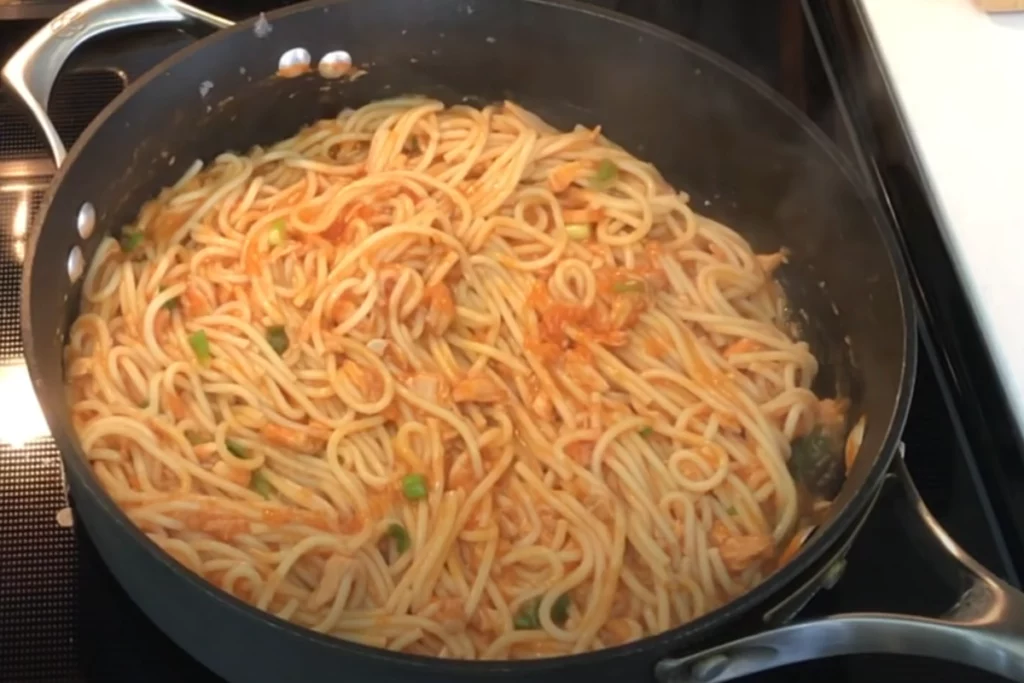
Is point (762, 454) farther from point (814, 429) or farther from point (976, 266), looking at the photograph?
point (976, 266)

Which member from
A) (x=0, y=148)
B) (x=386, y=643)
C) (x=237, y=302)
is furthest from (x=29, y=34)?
(x=386, y=643)

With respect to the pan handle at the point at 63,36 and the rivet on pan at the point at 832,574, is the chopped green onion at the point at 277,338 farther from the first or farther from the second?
the rivet on pan at the point at 832,574

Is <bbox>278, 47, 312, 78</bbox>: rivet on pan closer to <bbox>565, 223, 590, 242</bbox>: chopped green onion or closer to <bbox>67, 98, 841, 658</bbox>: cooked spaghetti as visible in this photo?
<bbox>67, 98, 841, 658</bbox>: cooked spaghetti

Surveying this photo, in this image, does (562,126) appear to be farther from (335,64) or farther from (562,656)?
(562,656)

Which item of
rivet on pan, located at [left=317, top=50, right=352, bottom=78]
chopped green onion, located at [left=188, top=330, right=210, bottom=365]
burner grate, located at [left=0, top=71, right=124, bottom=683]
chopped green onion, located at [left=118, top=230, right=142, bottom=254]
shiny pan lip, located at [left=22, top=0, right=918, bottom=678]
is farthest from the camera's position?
rivet on pan, located at [left=317, top=50, right=352, bottom=78]

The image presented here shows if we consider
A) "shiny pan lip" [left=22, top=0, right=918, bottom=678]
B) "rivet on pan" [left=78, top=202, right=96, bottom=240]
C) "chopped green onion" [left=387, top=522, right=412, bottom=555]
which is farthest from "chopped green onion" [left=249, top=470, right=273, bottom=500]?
"rivet on pan" [left=78, top=202, right=96, bottom=240]

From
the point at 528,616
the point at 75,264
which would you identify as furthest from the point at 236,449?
the point at 528,616

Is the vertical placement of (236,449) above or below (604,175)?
below

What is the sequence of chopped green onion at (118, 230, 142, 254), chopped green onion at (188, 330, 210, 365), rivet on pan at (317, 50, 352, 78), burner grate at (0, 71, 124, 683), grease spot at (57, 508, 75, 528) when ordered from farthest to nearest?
rivet on pan at (317, 50, 352, 78) → chopped green onion at (118, 230, 142, 254) → chopped green onion at (188, 330, 210, 365) → grease spot at (57, 508, 75, 528) → burner grate at (0, 71, 124, 683)
